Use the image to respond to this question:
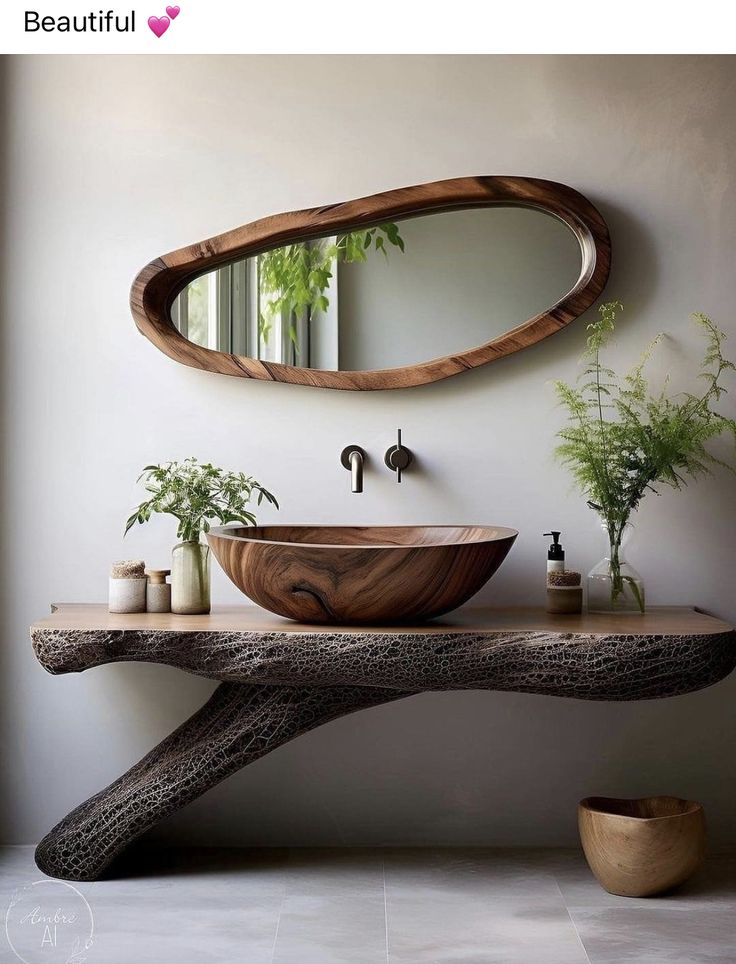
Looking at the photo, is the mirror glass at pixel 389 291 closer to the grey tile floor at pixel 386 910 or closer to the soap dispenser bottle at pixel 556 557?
the soap dispenser bottle at pixel 556 557

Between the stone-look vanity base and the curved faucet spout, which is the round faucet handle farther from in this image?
the stone-look vanity base

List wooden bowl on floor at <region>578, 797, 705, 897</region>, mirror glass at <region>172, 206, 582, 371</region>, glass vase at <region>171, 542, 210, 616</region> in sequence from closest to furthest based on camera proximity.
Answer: wooden bowl on floor at <region>578, 797, 705, 897</region>, glass vase at <region>171, 542, 210, 616</region>, mirror glass at <region>172, 206, 582, 371</region>

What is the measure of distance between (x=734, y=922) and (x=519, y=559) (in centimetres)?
93

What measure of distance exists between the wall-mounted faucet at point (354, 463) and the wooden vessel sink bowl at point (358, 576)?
39cm

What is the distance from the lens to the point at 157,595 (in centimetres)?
225

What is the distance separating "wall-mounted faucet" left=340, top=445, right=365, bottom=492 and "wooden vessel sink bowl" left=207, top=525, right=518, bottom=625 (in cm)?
39

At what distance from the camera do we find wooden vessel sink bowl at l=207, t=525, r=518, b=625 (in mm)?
1941

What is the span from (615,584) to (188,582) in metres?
0.99

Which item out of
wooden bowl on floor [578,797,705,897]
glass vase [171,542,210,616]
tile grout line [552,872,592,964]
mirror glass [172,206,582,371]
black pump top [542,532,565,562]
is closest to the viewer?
tile grout line [552,872,592,964]
